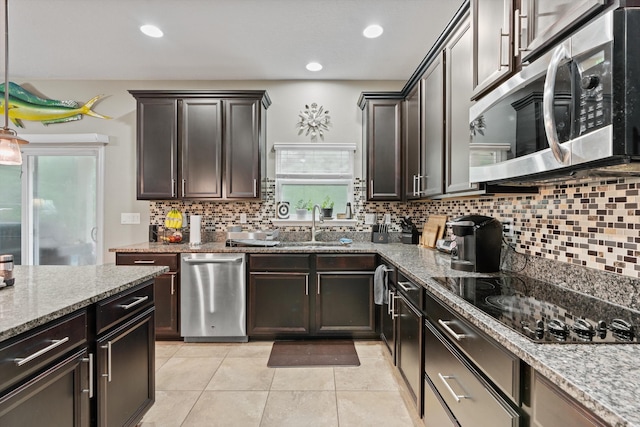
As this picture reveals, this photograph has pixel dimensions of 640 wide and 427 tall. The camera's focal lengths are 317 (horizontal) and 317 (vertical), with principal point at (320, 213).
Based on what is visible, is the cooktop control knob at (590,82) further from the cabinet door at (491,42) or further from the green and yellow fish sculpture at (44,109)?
the green and yellow fish sculpture at (44,109)

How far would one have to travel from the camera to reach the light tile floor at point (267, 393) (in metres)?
1.93

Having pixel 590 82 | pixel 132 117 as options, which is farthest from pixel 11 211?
pixel 590 82

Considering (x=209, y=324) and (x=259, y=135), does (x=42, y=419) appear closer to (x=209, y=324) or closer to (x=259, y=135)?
(x=209, y=324)

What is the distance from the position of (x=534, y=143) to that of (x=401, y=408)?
176cm

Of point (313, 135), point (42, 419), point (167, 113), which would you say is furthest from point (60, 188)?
point (42, 419)

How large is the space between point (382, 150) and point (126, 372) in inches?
110

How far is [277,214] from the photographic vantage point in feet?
11.7

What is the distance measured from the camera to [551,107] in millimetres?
945

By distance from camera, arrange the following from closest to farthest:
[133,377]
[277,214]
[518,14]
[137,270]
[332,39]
Result: [518,14] < [133,377] < [137,270] < [332,39] < [277,214]

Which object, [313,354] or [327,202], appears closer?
[313,354]

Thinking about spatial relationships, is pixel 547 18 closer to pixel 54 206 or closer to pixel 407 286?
pixel 407 286

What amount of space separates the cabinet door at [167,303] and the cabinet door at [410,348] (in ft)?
6.63

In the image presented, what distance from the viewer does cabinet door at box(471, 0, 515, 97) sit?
1365 mm

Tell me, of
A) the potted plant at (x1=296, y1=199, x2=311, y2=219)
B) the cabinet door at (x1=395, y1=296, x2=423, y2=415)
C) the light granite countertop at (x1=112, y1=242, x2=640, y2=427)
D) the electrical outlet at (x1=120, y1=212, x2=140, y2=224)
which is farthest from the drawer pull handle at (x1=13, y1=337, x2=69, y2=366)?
the electrical outlet at (x1=120, y1=212, x2=140, y2=224)
